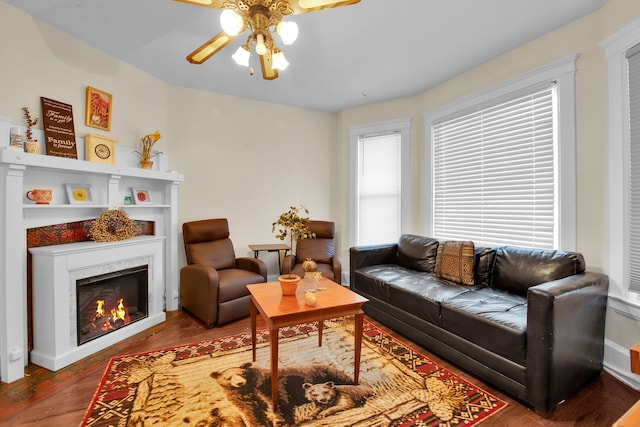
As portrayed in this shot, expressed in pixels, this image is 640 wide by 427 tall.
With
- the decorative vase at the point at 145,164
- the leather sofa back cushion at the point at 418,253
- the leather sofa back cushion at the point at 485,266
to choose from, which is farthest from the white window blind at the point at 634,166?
the decorative vase at the point at 145,164

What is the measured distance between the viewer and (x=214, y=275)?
9.37 ft

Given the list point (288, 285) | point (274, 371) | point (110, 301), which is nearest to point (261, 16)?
point (288, 285)

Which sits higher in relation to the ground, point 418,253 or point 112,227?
point 112,227

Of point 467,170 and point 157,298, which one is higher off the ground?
point 467,170

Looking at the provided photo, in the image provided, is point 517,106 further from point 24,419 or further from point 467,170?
point 24,419

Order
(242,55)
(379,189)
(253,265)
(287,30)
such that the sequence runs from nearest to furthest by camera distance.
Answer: (287,30)
(242,55)
(253,265)
(379,189)

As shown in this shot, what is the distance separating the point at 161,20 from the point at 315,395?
313cm

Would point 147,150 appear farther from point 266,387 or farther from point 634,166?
point 634,166

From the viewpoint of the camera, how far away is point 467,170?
3301mm

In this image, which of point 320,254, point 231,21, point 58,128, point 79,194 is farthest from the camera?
point 320,254

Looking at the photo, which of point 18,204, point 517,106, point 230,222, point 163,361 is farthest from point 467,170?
point 18,204

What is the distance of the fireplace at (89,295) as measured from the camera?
2.18 metres

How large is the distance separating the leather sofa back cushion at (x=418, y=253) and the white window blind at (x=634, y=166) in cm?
152

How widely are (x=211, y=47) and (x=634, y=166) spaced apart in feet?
10.0
